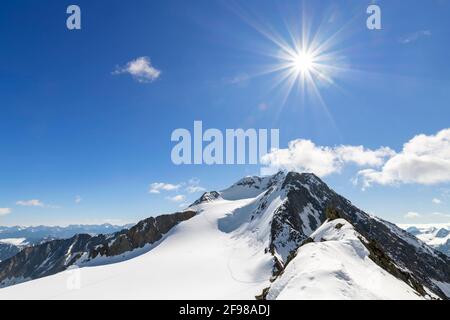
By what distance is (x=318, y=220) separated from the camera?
11025 cm

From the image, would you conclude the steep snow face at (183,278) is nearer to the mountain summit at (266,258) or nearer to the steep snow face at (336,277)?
the mountain summit at (266,258)

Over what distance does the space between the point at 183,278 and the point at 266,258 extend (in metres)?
18.2

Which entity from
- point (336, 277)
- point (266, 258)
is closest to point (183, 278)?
point (266, 258)

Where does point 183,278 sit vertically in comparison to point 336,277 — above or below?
below

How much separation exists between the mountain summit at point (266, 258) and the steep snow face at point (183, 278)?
24cm

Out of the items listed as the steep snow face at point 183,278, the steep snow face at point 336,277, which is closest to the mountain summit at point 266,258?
the steep snow face at point 336,277

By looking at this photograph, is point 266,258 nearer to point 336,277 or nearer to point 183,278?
point 183,278

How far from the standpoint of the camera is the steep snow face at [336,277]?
47.9ft

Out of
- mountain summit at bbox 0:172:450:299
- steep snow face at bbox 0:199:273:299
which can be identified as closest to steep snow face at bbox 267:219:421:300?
mountain summit at bbox 0:172:450:299

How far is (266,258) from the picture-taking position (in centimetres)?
6725

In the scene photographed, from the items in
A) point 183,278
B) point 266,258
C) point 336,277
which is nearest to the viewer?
point 336,277

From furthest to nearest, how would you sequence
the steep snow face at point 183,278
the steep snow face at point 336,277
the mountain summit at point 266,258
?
1. the steep snow face at point 183,278
2. the mountain summit at point 266,258
3. the steep snow face at point 336,277

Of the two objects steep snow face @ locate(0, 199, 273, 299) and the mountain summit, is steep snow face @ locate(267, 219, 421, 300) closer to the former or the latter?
the mountain summit
